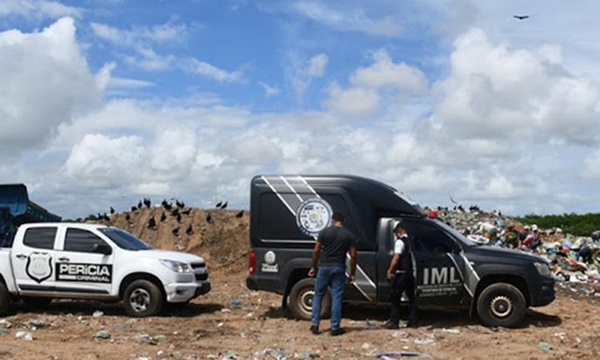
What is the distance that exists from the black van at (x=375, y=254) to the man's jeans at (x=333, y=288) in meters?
1.10

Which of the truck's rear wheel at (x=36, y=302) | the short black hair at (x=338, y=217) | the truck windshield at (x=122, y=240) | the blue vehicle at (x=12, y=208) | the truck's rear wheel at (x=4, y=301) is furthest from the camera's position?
the blue vehicle at (x=12, y=208)

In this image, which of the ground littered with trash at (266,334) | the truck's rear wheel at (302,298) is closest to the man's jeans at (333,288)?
the ground littered with trash at (266,334)

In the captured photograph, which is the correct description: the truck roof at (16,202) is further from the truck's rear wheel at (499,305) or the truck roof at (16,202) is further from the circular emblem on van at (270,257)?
the truck's rear wheel at (499,305)

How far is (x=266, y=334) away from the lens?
438 inches

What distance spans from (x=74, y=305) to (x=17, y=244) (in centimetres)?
211

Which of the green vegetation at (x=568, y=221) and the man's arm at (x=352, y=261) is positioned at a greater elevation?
the green vegetation at (x=568, y=221)

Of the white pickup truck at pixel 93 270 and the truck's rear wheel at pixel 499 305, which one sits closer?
the truck's rear wheel at pixel 499 305

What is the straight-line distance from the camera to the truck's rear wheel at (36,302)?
14.1 metres

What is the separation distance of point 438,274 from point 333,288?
1934mm

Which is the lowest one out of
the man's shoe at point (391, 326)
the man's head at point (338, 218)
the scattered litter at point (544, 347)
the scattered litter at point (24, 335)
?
the scattered litter at point (24, 335)

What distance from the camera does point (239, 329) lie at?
11773 millimetres

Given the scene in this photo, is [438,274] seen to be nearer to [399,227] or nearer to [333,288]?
[399,227]

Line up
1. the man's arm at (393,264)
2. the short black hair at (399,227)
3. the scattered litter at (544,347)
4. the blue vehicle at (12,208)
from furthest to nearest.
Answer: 1. the blue vehicle at (12,208)
2. the short black hair at (399,227)
3. the man's arm at (393,264)
4. the scattered litter at (544,347)

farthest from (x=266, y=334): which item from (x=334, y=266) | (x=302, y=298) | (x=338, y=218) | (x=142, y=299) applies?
(x=142, y=299)
